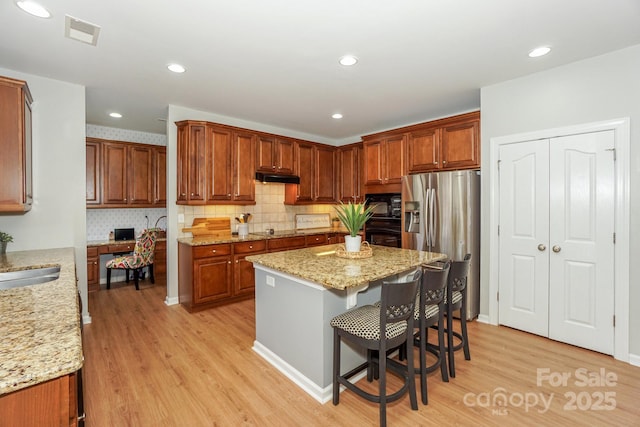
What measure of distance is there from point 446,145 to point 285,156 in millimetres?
2493

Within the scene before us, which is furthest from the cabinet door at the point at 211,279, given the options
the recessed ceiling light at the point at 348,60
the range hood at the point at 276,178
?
the recessed ceiling light at the point at 348,60

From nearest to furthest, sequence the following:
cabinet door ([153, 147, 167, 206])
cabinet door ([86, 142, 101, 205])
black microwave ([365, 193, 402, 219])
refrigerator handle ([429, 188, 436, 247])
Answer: refrigerator handle ([429, 188, 436, 247])
black microwave ([365, 193, 402, 219])
cabinet door ([86, 142, 101, 205])
cabinet door ([153, 147, 167, 206])

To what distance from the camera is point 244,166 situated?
4.47 meters

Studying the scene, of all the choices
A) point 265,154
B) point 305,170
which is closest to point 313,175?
point 305,170

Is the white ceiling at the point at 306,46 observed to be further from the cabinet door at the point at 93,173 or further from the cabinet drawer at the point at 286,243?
the cabinet drawer at the point at 286,243

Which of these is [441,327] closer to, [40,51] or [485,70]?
[485,70]

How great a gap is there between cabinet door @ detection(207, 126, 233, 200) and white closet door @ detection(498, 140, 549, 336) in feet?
11.3

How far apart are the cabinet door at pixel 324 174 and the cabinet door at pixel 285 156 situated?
1.73 ft

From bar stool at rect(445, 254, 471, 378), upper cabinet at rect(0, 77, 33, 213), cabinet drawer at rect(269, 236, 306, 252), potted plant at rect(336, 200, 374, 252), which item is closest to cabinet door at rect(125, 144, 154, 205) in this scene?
cabinet drawer at rect(269, 236, 306, 252)

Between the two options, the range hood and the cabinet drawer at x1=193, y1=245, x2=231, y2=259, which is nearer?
the cabinet drawer at x1=193, y1=245, x2=231, y2=259

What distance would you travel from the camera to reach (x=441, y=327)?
2191 millimetres

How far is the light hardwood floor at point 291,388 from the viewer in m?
1.92

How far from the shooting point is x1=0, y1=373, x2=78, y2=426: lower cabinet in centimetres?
84

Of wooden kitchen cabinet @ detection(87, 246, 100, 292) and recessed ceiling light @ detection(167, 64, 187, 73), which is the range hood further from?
wooden kitchen cabinet @ detection(87, 246, 100, 292)
